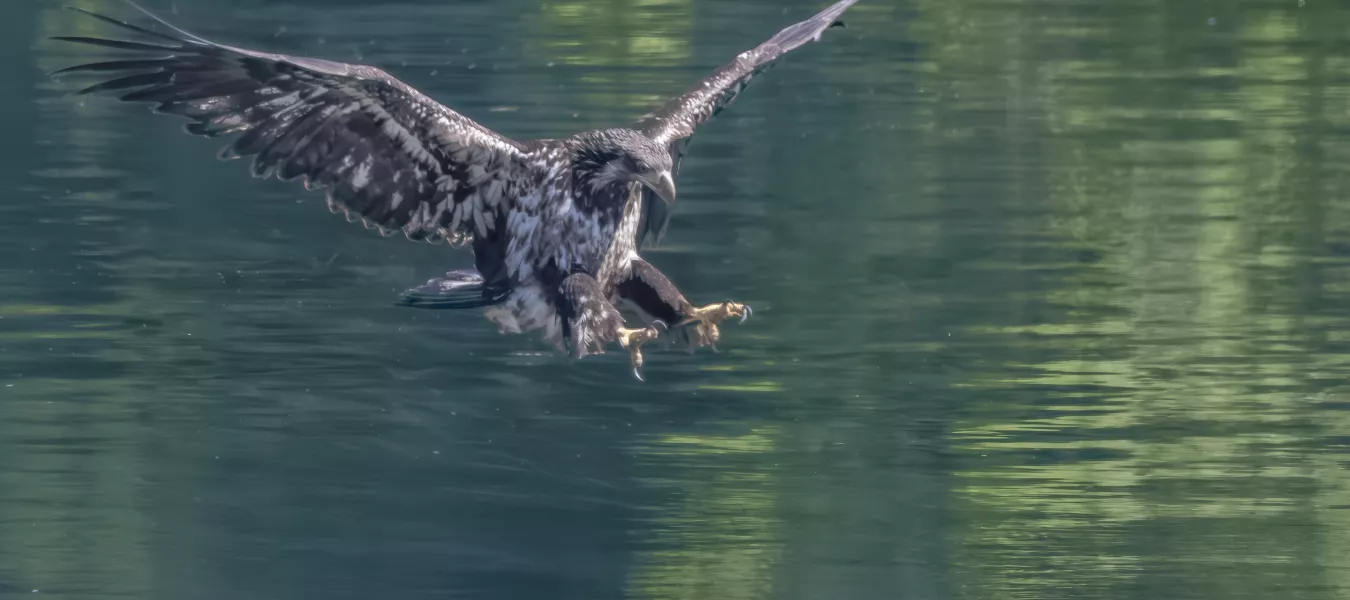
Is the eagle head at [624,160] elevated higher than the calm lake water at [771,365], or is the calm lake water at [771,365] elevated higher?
the eagle head at [624,160]

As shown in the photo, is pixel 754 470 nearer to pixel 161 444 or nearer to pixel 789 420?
pixel 789 420

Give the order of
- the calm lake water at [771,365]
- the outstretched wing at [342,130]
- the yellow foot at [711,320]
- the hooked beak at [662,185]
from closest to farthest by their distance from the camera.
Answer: the outstretched wing at [342,130], the calm lake water at [771,365], the hooked beak at [662,185], the yellow foot at [711,320]

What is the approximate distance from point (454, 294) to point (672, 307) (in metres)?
0.62

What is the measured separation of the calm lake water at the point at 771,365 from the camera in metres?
5.65

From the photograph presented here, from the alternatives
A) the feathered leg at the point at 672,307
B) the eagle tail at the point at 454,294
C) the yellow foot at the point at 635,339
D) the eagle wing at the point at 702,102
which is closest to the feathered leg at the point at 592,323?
the yellow foot at the point at 635,339

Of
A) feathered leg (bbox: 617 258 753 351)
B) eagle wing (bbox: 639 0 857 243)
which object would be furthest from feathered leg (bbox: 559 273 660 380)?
eagle wing (bbox: 639 0 857 243)

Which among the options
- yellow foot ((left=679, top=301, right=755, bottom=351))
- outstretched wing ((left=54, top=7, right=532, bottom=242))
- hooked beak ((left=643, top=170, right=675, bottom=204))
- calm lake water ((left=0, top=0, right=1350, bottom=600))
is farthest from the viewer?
yellow foot ((left=679, top=301, right=755, bottom=351))

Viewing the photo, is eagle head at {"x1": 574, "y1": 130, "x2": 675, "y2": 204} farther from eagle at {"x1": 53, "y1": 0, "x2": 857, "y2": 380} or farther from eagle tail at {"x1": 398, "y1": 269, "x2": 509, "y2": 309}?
eagle tail at {"x1": 398, "y1": 269, "x2": 509, "y2": 309}

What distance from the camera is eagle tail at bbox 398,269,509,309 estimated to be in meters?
6.09

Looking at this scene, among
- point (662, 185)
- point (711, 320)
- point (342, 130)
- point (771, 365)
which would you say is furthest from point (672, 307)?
point (342, 130)

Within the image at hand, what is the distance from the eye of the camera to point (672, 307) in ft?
20.1

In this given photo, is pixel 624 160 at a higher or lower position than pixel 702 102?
lower

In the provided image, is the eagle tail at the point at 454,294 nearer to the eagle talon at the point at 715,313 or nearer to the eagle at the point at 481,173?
the eagle at the point at 481,173

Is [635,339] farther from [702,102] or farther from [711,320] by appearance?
[702,102]
